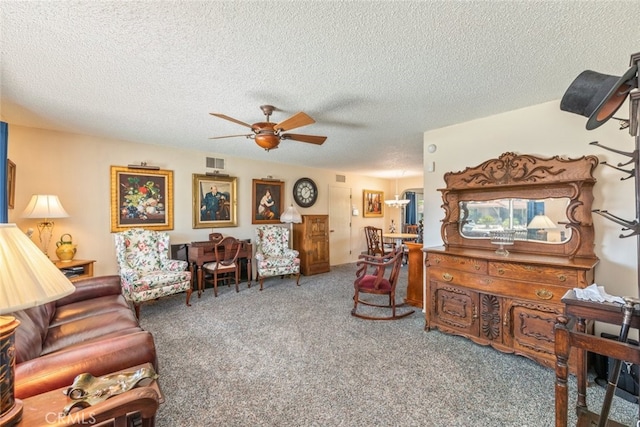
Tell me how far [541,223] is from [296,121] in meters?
2.63

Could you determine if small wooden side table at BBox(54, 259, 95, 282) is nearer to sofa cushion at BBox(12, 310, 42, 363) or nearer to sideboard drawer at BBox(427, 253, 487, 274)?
sofa cushion at BBox(12, 310, 42, 363)

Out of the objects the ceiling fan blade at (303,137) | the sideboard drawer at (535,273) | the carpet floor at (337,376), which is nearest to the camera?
the carpet floor at (337,376)

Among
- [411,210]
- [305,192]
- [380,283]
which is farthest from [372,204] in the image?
[380,283]

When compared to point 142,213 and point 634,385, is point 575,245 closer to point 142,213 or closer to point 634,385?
point 634,385

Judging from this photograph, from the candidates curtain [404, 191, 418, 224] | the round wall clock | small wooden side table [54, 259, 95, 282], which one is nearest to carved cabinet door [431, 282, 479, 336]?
the round wall clock

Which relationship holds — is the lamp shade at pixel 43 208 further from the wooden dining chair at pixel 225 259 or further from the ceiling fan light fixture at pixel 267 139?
the ceiling fan light fixture at pixel 267 139

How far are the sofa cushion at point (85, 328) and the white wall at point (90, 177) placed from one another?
7.25 feet

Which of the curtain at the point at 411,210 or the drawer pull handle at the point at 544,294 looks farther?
the curtain at the point at 411,210

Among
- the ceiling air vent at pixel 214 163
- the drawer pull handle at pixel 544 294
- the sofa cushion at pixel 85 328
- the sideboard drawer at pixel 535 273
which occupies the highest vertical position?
the ceiling air vent at pixel 214 163

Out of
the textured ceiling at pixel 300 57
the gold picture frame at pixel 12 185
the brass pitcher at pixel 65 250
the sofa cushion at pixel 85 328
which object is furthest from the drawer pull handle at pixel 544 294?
the gold picture frame at pixel 12 185

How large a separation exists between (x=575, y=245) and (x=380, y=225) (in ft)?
18.4

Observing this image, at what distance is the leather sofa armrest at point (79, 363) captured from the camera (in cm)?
122

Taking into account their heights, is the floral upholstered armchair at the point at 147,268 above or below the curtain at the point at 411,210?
below

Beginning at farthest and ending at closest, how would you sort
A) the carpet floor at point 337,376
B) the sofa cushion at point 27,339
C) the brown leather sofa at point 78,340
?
the carpet floor at point 337,376
the sofa cushion at point 27,339
the brown leather sofa at point 78,340
